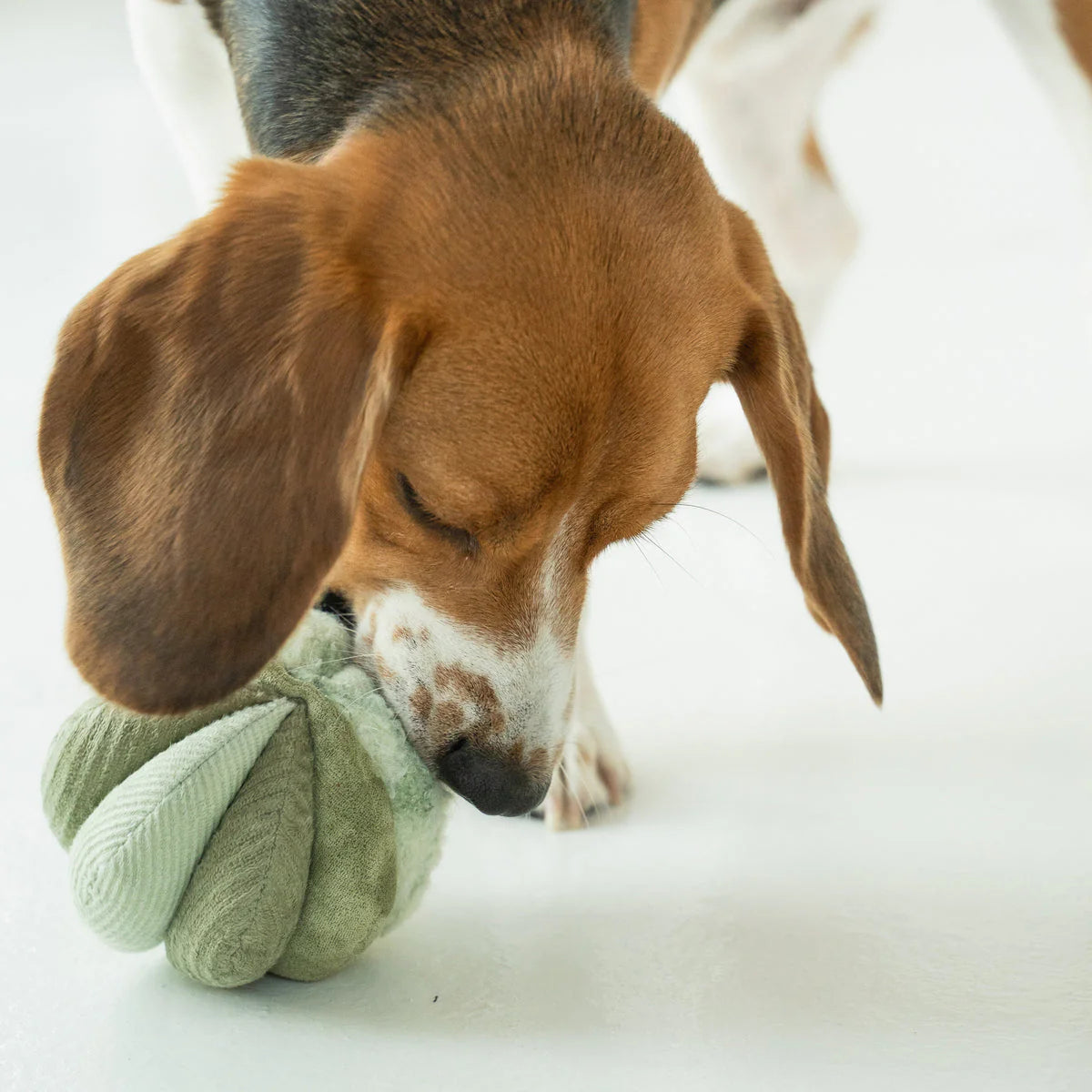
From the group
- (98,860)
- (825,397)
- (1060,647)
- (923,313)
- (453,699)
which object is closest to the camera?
(98,860)

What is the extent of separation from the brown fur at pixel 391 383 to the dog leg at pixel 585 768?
1.13ft

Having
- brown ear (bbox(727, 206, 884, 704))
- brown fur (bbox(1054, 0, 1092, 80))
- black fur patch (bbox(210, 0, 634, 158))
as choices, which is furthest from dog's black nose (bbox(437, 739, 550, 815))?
brown fur (bbox(1054, 0, 1092, 80))

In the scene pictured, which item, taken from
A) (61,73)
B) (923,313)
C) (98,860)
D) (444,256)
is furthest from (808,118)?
(61,73)

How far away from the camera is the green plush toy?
1.54 metres

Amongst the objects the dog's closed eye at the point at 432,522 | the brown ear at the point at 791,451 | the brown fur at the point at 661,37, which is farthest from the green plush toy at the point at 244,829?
the brown fur at the point at 661,37

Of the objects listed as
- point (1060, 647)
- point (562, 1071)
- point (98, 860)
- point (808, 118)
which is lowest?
point (1060, 647)

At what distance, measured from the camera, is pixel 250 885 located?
154cm

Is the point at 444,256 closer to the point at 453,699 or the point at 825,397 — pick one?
the point at 453,699

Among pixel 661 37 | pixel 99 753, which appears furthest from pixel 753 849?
pixel 661 37

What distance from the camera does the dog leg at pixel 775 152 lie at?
11.5ft

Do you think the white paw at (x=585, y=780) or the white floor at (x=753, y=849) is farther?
the white paw at (x=585, y=780)

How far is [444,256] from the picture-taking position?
1679 mm

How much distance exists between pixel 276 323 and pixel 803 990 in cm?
93

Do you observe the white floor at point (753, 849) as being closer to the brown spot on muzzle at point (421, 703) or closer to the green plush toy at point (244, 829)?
the green plush toy at point (244, 829)
